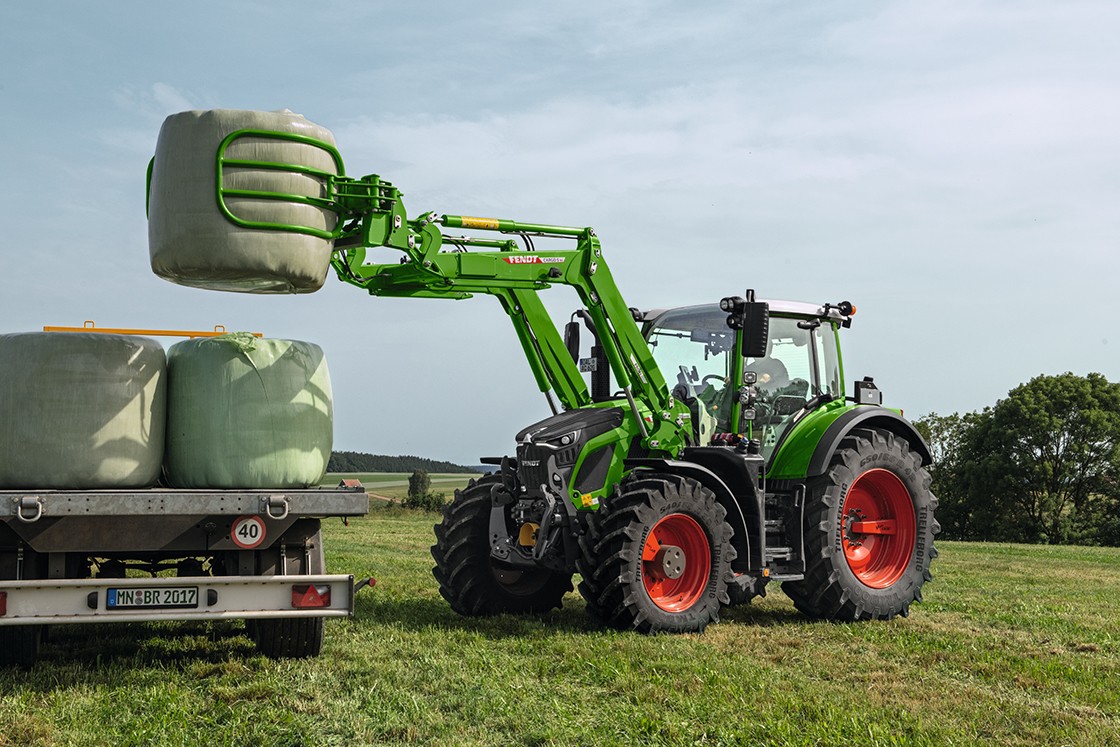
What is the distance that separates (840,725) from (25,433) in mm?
4640

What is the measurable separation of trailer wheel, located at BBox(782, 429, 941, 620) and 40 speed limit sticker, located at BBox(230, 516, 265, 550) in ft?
15.2

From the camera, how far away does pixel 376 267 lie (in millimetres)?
8305

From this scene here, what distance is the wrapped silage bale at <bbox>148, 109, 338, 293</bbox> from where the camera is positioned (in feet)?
21.1

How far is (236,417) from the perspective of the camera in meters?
6.55

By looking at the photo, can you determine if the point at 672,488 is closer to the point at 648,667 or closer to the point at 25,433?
the point at 648,667

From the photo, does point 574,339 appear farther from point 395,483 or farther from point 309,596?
point 395,483

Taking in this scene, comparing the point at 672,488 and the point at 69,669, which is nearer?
the point at 69,669

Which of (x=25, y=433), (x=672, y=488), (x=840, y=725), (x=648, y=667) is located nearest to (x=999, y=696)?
(x=840, y=725)

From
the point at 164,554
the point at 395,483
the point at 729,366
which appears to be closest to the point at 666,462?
the point at 729,366

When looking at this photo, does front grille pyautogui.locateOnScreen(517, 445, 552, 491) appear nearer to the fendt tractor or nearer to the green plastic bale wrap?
the fendt tractor

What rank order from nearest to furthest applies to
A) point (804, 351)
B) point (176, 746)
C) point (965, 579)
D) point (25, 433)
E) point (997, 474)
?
point (176, 746)
point (25, 433)
point (804, 351)
point (965, 579)
point (997, 474)

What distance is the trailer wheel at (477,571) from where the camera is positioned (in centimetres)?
900

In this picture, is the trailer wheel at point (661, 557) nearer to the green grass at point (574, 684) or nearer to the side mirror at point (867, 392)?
the green grass at point (574, 684)

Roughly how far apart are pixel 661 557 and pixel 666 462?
0.72 metres
